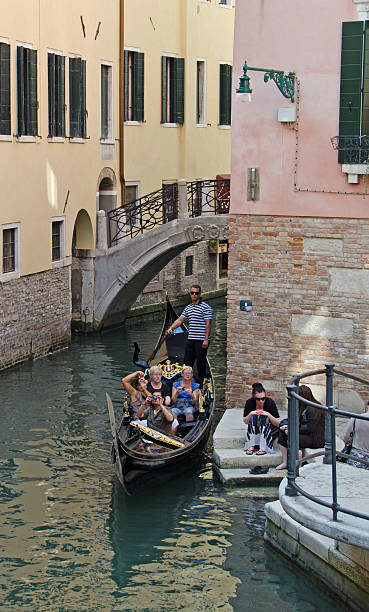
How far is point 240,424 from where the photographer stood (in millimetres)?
10891

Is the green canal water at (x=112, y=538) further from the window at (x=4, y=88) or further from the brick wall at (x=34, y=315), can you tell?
the window at (x=4, y=88)

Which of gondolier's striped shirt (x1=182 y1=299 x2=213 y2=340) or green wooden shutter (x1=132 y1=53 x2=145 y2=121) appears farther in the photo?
green wooden shutter (x1=132 y1=53 x2=145 y2=121)

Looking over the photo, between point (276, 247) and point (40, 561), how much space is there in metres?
4.12

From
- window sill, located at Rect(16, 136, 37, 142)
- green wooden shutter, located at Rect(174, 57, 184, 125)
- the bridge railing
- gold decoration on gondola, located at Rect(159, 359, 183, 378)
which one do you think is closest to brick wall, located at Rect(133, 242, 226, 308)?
the bridge railing

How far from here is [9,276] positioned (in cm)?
1573

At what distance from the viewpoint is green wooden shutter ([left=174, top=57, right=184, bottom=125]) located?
71.3ft

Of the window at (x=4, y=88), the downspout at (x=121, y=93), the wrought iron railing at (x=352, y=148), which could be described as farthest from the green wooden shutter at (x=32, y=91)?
the wrought iron railing at (x=352, y=148)

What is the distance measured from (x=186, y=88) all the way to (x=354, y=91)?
11743mm

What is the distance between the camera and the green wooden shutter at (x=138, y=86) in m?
20.2

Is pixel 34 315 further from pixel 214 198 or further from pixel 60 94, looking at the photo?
pixel 214 198

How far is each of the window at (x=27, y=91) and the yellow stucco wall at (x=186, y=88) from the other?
4.00 m

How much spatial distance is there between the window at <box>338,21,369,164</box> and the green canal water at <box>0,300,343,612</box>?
10.5 ft

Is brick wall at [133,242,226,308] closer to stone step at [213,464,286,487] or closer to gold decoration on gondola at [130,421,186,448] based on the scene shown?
gold decoration on gondola at [130,421,186,448]

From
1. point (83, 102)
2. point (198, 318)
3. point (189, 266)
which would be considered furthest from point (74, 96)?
point (198, 318)
